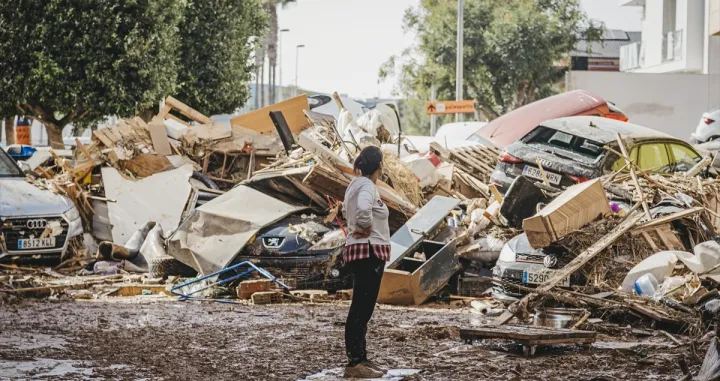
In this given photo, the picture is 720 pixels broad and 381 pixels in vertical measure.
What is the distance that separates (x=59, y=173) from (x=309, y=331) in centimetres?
1050

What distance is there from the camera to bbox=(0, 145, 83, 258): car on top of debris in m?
14.5

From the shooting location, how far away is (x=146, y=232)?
1638 centimetres

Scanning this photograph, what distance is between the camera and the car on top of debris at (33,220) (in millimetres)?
14461

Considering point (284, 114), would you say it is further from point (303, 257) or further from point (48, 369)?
point (48, 369)

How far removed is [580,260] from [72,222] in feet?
24.5

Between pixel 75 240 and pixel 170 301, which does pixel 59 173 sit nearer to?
pixel 75 240

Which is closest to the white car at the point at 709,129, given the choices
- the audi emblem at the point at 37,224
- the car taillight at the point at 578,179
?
the car taillight at the point at 578,179

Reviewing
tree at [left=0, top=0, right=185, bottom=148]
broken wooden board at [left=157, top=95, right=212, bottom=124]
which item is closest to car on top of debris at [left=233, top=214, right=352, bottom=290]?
broken wooden board at [left=157, top=95, right=212, bottom=124]

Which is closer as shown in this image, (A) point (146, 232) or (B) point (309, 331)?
(B) point (309, 331)

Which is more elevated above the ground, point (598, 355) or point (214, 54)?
point (214, 54)

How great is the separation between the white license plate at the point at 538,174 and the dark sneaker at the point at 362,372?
791 cm

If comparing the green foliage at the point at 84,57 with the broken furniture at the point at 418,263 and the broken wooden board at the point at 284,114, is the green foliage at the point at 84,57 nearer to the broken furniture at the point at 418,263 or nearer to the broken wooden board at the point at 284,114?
the broken wooden board at the point at 284,114

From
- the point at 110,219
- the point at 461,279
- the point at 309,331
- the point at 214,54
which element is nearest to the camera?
the point at 309,331

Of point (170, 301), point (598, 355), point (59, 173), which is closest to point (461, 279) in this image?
point (170, 301)
